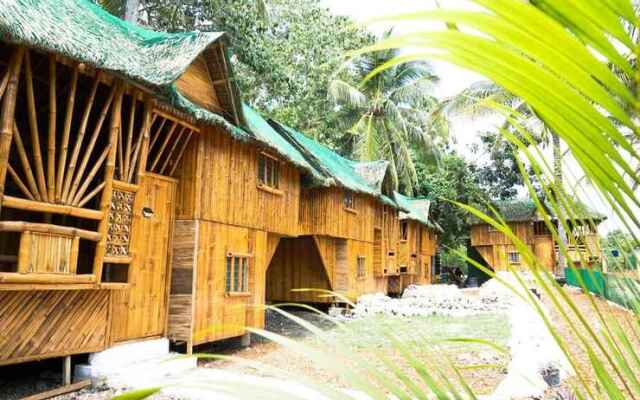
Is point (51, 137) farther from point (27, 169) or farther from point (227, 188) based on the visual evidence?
point (227, 188)

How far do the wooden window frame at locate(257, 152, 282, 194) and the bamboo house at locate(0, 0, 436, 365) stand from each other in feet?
0.14

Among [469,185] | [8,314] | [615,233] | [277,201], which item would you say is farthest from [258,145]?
[469,185]

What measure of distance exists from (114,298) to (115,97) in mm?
2883

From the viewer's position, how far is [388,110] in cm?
2372

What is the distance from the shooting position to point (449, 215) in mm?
32688

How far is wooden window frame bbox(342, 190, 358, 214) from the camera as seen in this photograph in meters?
17.0

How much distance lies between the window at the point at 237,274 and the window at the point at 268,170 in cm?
190

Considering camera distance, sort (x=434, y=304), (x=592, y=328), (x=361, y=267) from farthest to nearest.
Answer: (x=434, y=304)
(x=361, y=267)
(x=592, y=328)

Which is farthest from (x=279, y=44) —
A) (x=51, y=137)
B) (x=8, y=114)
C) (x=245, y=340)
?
(x=8, y=114)

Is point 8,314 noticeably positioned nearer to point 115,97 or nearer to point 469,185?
point 115,97

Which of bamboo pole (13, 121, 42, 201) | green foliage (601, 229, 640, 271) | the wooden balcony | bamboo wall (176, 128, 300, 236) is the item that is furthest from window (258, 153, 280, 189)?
green foliage (601, 229, 640, 271)

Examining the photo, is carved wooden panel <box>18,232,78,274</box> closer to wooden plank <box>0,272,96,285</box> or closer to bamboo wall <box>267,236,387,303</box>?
wooden plank <box>0,272,96,285</box>

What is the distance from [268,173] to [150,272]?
4.13 meters

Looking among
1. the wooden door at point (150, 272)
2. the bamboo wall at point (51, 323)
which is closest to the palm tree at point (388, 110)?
the wooden door at point (150, 272)
